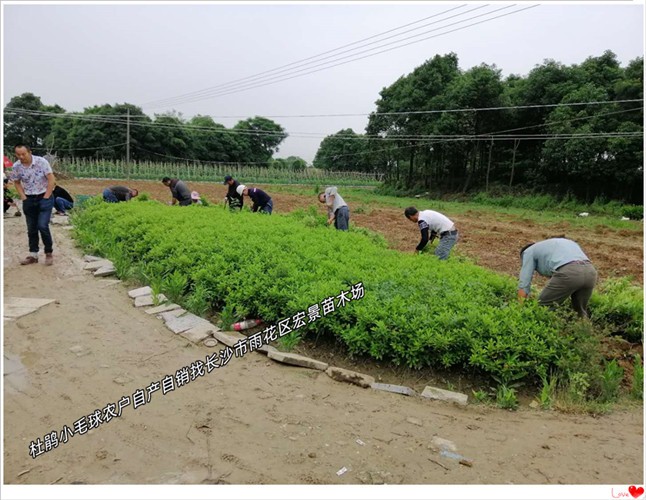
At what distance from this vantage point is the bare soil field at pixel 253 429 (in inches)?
106

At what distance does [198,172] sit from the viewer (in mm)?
44938

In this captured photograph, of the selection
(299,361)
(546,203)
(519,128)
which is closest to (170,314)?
(299,361)

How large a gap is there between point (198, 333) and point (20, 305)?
225cm

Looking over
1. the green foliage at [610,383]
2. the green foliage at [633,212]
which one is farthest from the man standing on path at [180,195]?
the green foliage at [633,212]

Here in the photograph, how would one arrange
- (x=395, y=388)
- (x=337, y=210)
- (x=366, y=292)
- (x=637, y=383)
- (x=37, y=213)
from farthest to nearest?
(x=337, y=210)
(x=37, y=213)
(x=366, y=292)
(x=637, y=383)
(x=395, y=388)

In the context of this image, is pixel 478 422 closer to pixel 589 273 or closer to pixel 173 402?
pixel 589 273

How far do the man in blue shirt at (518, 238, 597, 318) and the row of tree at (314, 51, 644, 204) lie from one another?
725 inches

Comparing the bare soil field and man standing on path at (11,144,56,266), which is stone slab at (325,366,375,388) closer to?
the bare soil field

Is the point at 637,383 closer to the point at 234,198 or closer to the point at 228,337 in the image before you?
the point at 228,337

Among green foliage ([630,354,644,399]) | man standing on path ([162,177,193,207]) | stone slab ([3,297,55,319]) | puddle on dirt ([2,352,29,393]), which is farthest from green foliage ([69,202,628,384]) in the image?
man standing on path ([162,177,193,207])

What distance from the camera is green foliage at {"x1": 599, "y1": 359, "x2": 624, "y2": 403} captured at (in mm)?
3908

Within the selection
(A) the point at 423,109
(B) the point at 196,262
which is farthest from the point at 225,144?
(B) the point at 196,262

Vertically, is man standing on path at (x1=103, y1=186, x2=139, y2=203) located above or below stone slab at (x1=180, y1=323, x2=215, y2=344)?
above

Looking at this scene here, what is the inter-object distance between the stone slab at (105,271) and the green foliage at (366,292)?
0.18 meters
